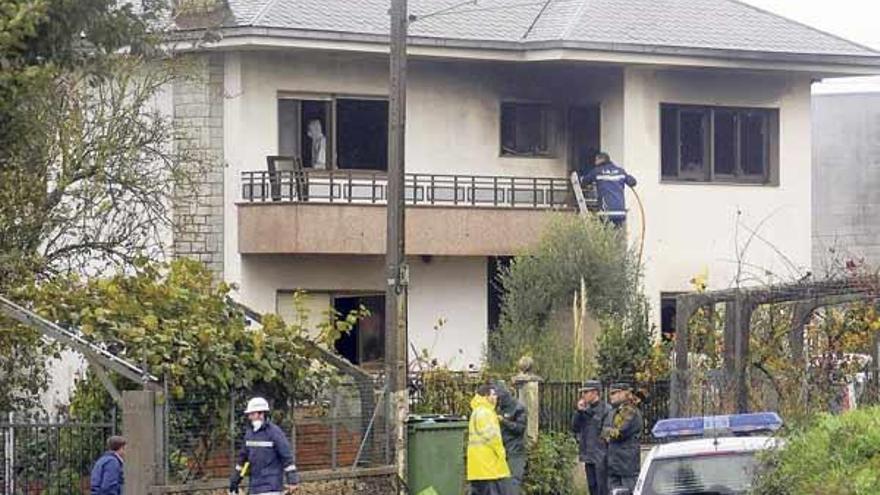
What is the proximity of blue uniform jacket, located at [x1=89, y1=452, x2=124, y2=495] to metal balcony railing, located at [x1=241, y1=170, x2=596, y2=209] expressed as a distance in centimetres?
1128

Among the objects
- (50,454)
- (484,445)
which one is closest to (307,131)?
(484,445)

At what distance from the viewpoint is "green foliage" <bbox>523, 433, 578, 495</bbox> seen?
2531 centimetres

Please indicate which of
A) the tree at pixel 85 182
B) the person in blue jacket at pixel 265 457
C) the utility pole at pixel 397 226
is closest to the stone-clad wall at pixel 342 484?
the utility pole at pixel 397 226

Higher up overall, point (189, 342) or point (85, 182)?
point (85, 182)

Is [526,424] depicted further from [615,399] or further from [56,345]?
[56,345]

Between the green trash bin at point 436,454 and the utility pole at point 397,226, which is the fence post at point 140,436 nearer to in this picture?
the green trash bin at point 436,454

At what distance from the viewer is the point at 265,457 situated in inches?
772

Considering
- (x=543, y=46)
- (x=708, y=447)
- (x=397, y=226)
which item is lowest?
(x=708, y=447)

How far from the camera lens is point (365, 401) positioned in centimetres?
2303

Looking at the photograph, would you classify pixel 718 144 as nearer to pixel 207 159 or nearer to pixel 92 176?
pixel 207 159

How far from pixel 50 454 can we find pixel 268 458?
272 centimetres

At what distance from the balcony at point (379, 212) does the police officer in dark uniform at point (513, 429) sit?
711 cm

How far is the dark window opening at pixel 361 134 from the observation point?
3228 centimetres

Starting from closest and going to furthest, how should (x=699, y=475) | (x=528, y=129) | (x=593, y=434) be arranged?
(x=699, y=475) < (x=593, y=434) < (x=528, y=129)
